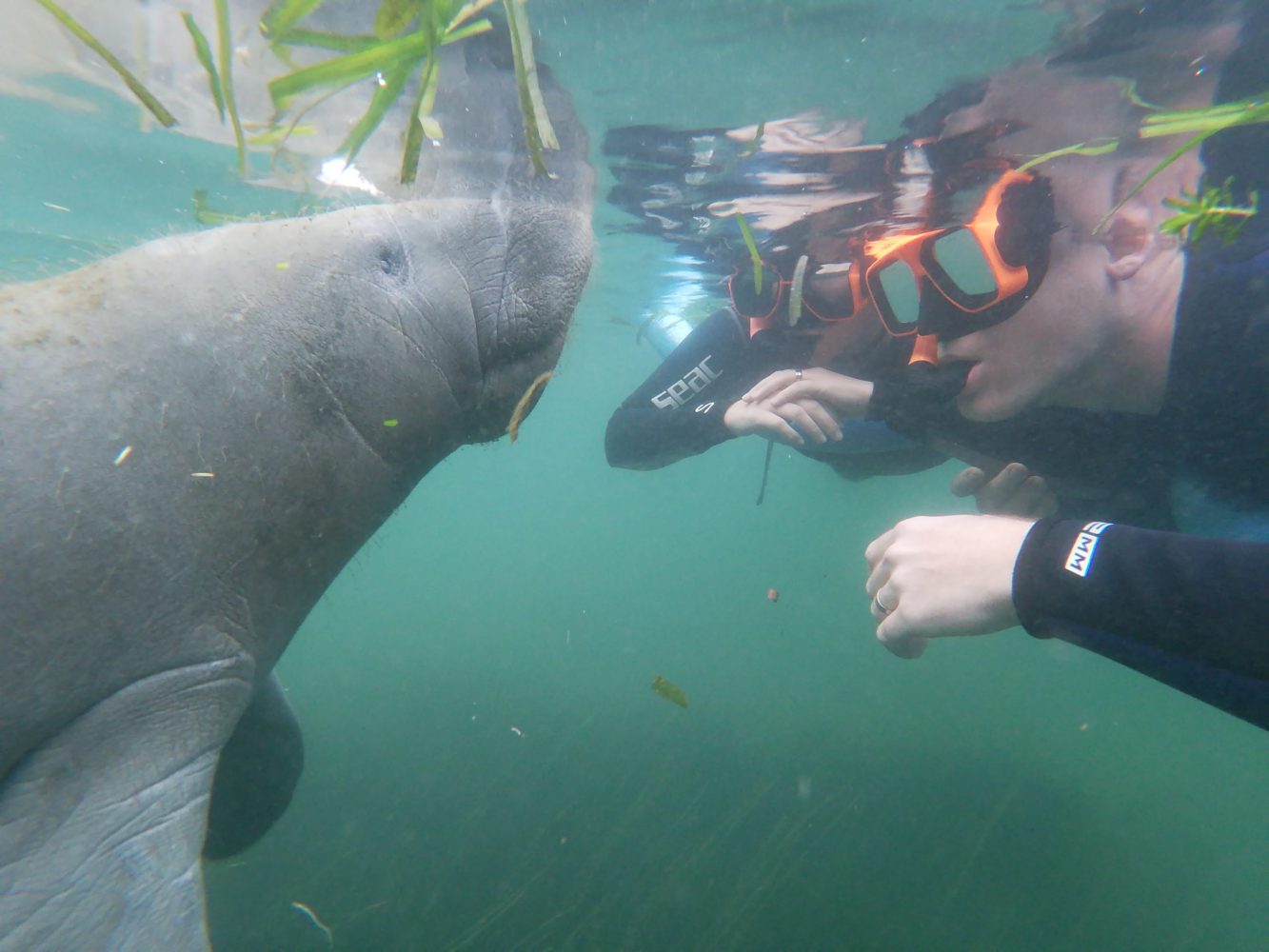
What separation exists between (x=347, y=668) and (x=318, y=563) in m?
15.6

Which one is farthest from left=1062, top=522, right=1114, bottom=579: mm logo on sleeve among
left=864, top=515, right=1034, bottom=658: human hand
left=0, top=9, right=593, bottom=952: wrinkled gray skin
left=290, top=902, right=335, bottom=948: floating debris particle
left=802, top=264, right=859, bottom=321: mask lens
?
left=290, top=902, right=335, bottom=948: floating debris particle

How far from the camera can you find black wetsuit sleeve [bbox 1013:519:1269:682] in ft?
5.30

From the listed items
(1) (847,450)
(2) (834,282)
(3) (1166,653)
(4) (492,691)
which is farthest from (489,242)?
(4) (492,691)

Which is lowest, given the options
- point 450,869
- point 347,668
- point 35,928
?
point 347,668

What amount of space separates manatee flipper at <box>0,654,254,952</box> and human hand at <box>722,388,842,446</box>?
3.23 metres

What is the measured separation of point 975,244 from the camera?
13.0 ft

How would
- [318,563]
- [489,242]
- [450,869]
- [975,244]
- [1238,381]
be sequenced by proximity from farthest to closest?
[450,869]
[975,244]
[1238,381]
[489,242]
[318,563]

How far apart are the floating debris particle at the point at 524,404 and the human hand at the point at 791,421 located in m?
2.09

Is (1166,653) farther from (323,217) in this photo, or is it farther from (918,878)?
(918,878)

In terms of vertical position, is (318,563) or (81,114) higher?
(81,114)

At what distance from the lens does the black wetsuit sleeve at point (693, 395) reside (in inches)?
219

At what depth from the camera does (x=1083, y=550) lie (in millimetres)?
1822

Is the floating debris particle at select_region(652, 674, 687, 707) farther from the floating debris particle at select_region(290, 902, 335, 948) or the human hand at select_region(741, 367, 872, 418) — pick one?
the floating debris particle at select_region(290, 902, 335, 948)

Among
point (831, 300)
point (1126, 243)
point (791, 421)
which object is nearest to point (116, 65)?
point (791, 421)
